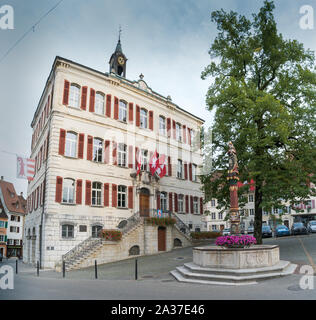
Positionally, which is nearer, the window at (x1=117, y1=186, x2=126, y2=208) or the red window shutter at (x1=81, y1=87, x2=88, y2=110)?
the red window shutter at (x1=81, y1=87, x2=88, y2=110)

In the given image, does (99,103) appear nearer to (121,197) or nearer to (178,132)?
(121,197)

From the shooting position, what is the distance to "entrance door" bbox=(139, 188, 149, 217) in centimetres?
2636

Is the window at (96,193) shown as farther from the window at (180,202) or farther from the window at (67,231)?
the window at (180,202)

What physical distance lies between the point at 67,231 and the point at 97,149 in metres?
6.79

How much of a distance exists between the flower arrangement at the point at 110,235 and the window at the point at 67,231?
228 centimetres

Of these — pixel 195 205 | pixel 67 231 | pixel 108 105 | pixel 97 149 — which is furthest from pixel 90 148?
pixel 195 205

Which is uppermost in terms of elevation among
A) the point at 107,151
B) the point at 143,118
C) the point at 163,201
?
the point at 143,118

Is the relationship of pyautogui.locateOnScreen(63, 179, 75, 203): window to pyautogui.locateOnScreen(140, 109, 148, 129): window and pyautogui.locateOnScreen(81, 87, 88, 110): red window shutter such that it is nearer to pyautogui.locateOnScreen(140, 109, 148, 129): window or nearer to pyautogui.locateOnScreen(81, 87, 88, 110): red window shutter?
pyautogui.locateOnScreen(81, 87, 88, 110): red window shutter

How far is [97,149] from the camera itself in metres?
24.7

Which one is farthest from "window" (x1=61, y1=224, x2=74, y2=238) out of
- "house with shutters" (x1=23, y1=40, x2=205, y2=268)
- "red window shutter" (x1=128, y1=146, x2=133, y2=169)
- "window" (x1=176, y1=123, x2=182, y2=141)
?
"window" (x1=176, y1=123, x2=182, y2=141)

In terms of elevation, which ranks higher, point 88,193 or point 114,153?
point 114,153

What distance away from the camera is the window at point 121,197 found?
25219 millimetres

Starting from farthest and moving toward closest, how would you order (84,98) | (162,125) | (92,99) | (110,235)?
(162,125)
(92,99)
(84,98)
(110,235)
